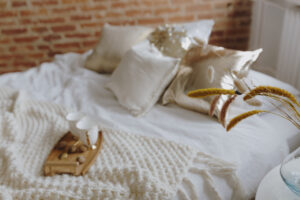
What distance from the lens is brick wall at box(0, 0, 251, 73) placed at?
2619mm

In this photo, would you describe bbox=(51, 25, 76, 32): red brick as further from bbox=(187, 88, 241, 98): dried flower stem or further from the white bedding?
bbox=(187, 88, 241, 98): dried flower stem

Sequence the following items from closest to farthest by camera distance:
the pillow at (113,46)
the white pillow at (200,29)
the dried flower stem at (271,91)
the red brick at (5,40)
Result: the dried flower stem at (271,91) → the white pillow at (200,29) → the pillow at (113,46) → the red brick at (5,40)

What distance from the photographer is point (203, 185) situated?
1.17m

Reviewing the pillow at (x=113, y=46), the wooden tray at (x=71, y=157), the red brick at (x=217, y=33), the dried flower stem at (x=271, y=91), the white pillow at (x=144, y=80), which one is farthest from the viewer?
the red brick at (x=217, y=33)

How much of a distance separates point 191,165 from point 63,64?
1.49 meters

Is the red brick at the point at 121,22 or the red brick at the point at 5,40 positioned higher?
the red brick at the point at 121,22

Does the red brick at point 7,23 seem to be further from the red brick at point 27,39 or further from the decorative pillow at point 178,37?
the decorative pillow at point 178,37

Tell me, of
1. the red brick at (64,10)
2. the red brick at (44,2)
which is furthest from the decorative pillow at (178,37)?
the red brick at (44,2)

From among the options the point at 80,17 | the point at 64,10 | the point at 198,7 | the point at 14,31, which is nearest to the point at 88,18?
the point at 80,17

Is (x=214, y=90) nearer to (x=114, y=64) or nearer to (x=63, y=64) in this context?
(x=114, y=64)

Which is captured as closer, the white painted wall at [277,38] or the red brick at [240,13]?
the white painted wall at [277,38]

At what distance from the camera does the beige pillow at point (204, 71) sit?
4.77ft

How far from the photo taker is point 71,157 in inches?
50.3

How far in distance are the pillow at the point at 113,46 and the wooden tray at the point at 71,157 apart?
81 cm
